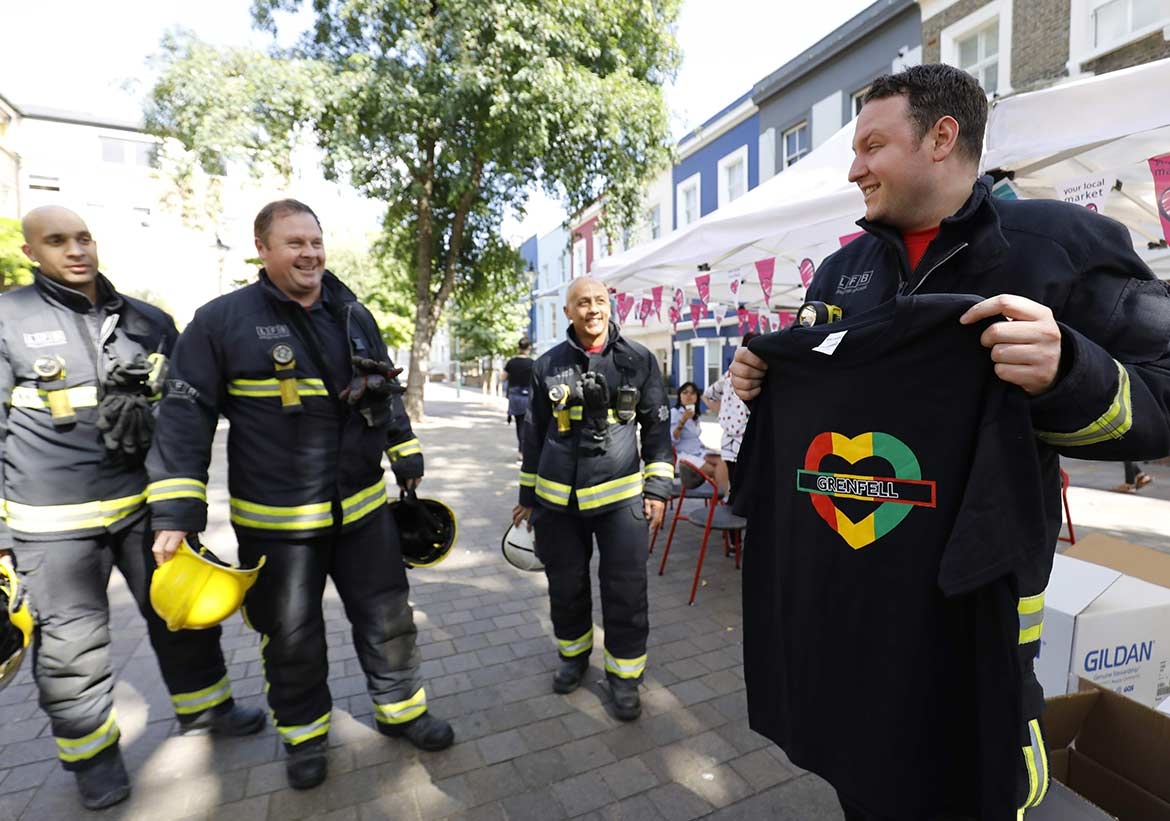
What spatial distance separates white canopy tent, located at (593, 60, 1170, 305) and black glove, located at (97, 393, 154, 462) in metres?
3.99

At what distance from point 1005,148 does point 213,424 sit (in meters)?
4.26

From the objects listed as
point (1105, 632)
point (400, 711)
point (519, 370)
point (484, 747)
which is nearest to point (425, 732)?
point (400, 711)

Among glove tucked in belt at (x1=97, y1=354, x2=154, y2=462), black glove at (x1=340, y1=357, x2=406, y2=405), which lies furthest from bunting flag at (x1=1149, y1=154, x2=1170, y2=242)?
glove tucked in belt at (x1=97, y1=354, x2=154, y2=462)

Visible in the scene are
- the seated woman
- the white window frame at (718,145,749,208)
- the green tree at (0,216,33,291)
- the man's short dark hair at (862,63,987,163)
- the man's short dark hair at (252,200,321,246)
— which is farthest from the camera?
the white window frame at (718,145,749,208)

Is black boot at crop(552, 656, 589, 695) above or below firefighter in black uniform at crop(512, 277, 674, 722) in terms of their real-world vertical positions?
below

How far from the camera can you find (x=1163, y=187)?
310 cm

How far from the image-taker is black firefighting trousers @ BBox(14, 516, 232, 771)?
93.5 inches

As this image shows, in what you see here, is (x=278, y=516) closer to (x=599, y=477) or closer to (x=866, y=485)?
(x=599, y=477)

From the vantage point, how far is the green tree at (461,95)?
11070 mm

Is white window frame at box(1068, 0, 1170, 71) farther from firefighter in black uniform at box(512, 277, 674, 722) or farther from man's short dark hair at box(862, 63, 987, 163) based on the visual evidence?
man's short dark hair at box(862, 63, 987, 163)

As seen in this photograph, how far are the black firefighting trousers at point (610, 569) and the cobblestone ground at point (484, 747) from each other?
338mm

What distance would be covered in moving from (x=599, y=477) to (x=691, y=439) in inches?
141

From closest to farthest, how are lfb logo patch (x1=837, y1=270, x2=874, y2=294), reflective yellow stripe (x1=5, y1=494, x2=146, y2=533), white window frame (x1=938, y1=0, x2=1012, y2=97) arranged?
1. lfb logo patch (x1=837, y1=270, x2=874, y2=294)
2. reflective yellow stripe (x1=5, y1=494, x2=146, y2=533)
3. white window frame (x1=938, y1=0, x2=1012, y2=97)

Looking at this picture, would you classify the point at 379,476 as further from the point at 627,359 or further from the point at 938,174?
the point at 938,174
